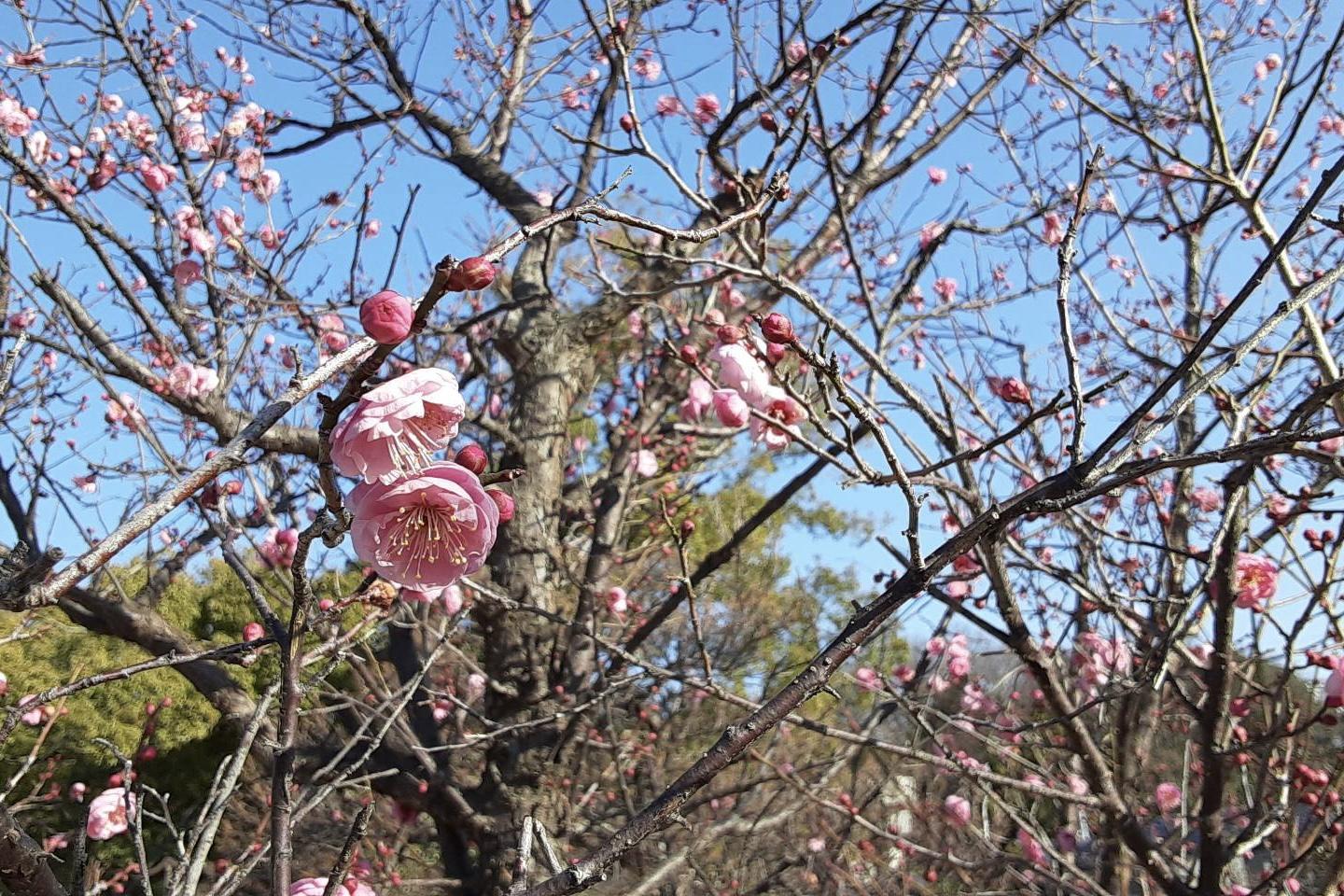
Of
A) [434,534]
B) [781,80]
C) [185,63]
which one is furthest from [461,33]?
[434,534]

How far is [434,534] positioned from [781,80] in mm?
2670

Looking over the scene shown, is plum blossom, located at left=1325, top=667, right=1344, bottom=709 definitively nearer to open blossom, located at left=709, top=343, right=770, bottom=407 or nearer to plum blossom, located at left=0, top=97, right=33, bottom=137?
open blossom, located at left=709, top=343, right=770, bottom=407

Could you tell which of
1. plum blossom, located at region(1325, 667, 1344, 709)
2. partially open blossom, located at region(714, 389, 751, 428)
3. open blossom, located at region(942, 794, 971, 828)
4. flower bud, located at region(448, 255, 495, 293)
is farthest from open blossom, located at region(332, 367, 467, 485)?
open blossom, located at region(942, 794, 971, 828)

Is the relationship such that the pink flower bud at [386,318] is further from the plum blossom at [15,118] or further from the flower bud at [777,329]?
the plum blossom at [15,118]

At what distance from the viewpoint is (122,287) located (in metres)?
2.94

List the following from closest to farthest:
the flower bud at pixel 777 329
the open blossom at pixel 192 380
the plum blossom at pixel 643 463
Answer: the flower bud at pixel 777 329 < the open blossom at pixel 192 380 < the plum blossom at pixel 643 463

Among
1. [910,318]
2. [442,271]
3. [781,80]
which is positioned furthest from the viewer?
[910,318]

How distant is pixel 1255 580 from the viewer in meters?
2.75

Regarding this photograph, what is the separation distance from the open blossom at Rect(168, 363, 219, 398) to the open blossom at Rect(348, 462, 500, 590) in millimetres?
2443

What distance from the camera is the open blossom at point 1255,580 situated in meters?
2.69

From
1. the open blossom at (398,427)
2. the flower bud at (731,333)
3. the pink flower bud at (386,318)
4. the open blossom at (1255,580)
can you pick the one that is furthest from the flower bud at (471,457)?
the open blossom at (1255,580)

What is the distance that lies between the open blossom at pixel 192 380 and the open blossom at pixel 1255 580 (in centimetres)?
332

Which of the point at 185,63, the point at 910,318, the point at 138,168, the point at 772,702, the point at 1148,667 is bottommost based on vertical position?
the point at 772,702

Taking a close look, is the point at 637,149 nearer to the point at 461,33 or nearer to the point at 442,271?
the point at 442,271
